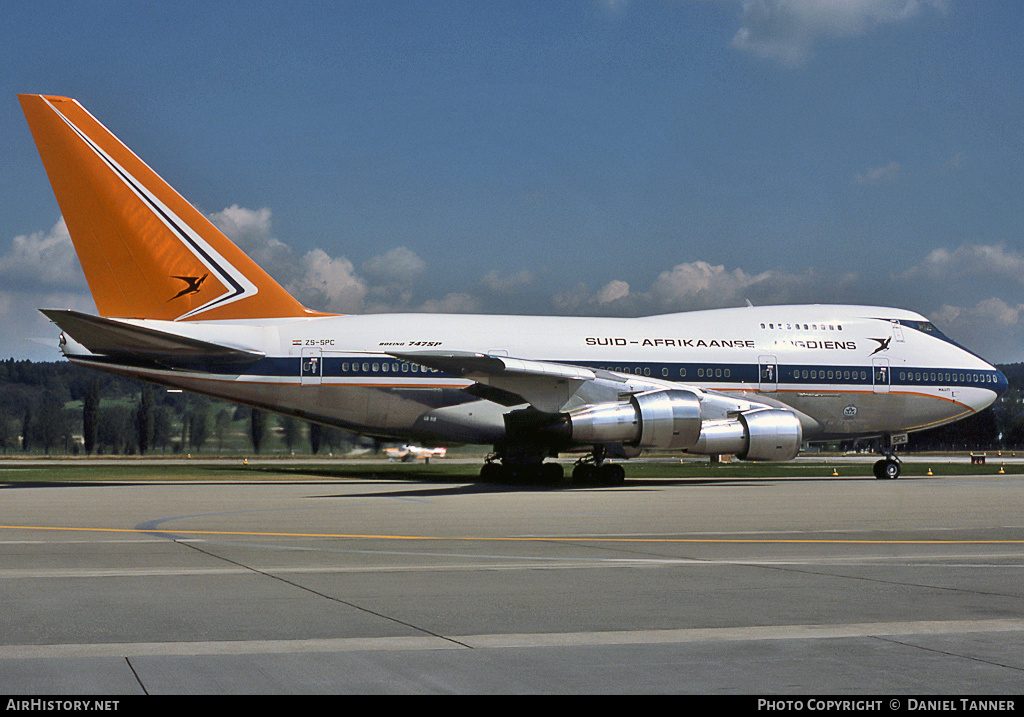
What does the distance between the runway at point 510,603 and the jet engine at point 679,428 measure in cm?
920

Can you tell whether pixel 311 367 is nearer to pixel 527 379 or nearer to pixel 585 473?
pixel 527 379

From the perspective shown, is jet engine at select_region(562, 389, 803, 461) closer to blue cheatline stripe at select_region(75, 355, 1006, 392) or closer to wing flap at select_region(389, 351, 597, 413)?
wing flap at select_region(389, 351, 597, 413)

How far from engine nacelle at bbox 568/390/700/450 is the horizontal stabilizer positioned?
9.97m

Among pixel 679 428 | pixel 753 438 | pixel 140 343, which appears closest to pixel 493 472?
pixel 679 428

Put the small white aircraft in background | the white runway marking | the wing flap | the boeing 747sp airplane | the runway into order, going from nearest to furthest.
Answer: the runway
the white runway marking
the wing flap
the boeing 747sp airplane
the small white aircraft in background

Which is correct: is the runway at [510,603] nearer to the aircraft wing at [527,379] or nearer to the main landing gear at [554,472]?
the aircraft wing at [527,379]

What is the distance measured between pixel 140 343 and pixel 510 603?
70.1 ft

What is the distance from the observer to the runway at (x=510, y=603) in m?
6.05

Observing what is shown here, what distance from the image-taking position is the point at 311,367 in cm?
2980

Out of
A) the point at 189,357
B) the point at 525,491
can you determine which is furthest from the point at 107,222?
the point at 525,491

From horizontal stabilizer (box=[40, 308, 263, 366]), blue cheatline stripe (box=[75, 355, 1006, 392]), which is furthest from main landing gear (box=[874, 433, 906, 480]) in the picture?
horizontal stabilizer (box=[40, 308, 263, 366])

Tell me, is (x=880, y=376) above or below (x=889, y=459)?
above

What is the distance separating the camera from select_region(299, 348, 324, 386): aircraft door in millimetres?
29750

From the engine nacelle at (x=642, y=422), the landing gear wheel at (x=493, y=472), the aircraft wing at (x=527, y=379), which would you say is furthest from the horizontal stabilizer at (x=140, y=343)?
the engine nacelle at (x=642, y=422)
